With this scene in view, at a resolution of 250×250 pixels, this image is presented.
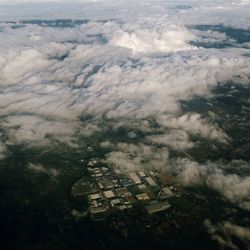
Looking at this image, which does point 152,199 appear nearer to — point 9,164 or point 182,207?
point 182,207

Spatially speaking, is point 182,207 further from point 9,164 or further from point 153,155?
point 9,164

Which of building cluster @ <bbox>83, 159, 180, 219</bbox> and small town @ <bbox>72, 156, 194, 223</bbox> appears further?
building cluster @ <bbox>83, 159, 180, 219</bbox>

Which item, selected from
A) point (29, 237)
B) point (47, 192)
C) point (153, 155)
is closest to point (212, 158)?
point (153, 155)

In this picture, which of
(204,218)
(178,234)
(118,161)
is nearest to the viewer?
(178,234)

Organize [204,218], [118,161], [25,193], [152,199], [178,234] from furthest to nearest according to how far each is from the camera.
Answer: [118,161] < [25,193] < [152,199] < [204,218] < [178,234]

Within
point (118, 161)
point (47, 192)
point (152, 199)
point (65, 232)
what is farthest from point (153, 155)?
point (65, 232)

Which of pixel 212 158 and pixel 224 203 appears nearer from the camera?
pixel 224 203

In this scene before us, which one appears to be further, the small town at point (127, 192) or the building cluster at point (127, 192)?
the building cluster at point (127, 192)
